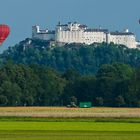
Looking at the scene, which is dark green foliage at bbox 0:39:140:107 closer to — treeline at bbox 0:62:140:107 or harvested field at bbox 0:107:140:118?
treeline at bbox 0:62:140:107

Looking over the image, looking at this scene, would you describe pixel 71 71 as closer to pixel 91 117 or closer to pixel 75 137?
pixel 91 117

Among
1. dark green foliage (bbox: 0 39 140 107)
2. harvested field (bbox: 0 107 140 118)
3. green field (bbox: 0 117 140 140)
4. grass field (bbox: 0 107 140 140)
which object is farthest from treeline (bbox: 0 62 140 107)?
green field (bbox: 0 117 140 140)

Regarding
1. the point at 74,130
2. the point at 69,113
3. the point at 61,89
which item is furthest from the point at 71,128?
the point at 61,89

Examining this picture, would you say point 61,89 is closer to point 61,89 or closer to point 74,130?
point 61,89

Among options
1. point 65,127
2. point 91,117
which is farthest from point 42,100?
point 65,127

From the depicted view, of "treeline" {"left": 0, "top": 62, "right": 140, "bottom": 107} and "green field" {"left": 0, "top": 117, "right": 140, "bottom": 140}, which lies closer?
"green field" {"left": 0, "top": 117, "right": 140, "bottom": 140}

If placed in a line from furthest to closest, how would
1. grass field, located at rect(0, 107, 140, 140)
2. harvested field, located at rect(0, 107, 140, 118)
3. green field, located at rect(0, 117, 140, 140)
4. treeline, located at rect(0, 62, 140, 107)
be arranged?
1. treeline, located at rect(0, 62, 140, 107)
2. harvested field, located at rect(0, 107, 140, 118)
3. grass field, located at rect(0, 107, 140, 140)
4. green field, located at rect(0, 117, 140, 140)
